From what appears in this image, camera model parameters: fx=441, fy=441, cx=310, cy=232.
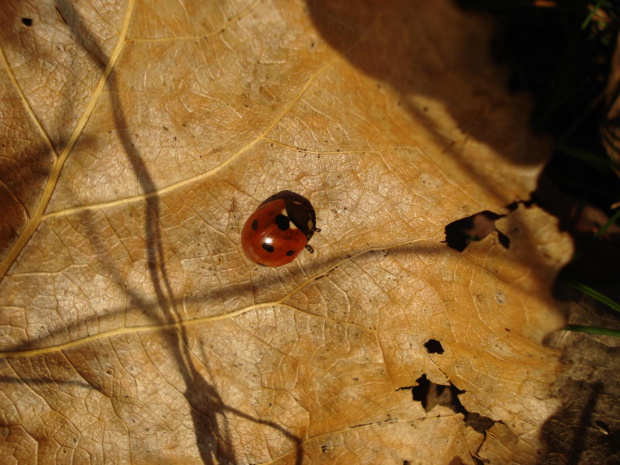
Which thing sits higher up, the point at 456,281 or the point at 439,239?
the point at 439,239

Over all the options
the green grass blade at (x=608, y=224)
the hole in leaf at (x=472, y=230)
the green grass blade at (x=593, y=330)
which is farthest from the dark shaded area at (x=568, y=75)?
the green grass blade at (x=593, y=330)

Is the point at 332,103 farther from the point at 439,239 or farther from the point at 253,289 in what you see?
the point at 253,289

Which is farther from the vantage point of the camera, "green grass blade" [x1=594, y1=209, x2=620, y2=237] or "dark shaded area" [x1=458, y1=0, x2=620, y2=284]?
"dark shaded area" [x1=458, y1=0, x2=620, y2=284]

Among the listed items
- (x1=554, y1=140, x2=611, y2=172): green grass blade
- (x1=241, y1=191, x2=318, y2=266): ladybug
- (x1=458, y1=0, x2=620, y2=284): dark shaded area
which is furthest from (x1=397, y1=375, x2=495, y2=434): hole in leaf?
(x1=554, y1=140, x2=611, y2=172): green grass blade

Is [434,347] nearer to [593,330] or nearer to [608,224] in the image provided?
[593,330]

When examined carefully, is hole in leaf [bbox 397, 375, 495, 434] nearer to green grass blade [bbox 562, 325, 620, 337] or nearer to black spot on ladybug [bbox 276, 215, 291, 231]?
green grass blade [bbox 562, 325, 620, 337]

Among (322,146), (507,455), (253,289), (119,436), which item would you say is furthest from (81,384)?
(507,455)
